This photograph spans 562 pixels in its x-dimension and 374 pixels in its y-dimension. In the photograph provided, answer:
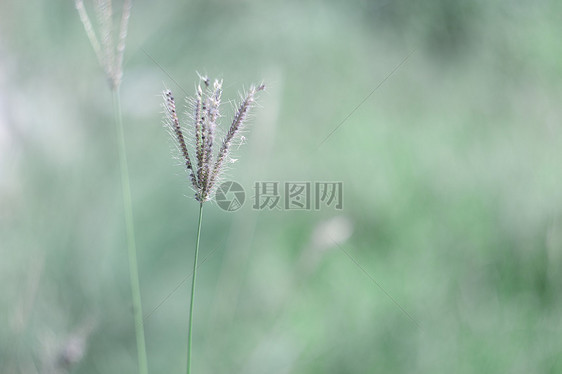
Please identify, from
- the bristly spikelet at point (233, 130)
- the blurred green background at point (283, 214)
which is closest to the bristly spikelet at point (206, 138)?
the bristly spikelet at point (233, 130)

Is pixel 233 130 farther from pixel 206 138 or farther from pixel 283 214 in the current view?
pixel 283 214

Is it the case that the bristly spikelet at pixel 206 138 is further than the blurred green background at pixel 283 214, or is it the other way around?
the blurred green background at pixel 283 214

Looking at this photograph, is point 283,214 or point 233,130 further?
point 283,214

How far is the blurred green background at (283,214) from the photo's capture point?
37.7 inches

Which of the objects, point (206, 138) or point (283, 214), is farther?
point (283, 214)

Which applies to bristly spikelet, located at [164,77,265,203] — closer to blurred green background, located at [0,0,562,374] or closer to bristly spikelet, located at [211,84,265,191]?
bristly spikelet, located at [211,84,265,191]

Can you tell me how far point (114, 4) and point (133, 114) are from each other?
0.55m

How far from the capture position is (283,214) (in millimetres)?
1386

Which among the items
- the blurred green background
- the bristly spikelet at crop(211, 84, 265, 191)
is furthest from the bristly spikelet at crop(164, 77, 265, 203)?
the blurred green background

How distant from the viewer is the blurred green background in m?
0.96

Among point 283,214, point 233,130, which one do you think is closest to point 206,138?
point 233,130

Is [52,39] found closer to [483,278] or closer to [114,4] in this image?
[114,4]

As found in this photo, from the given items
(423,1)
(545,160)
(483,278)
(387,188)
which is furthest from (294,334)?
(423,1)

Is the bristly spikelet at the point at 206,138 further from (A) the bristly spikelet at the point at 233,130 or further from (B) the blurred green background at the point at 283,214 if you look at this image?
(B) the blurred green background at the point at 283,214
